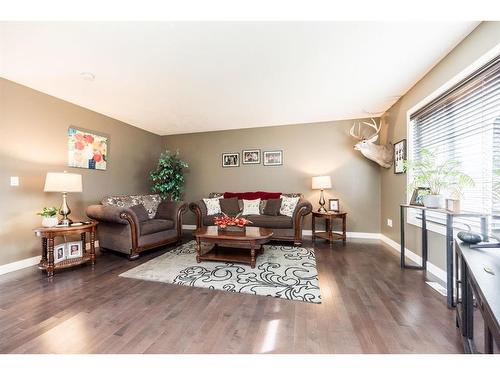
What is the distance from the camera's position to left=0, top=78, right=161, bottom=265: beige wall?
2551 millimetres

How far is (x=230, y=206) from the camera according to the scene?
4.23m

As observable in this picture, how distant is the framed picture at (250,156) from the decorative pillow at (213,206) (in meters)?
1.16

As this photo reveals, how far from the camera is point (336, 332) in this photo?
4.63ft

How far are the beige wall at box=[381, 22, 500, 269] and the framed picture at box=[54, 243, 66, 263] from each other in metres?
4.37

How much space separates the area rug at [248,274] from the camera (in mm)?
2031

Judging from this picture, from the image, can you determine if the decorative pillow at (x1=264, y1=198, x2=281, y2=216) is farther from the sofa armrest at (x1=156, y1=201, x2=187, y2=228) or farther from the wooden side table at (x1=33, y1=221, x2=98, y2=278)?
the wooden side table at (x1=33, y1=221, x2=98, y2=278)

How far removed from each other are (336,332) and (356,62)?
2.54 m

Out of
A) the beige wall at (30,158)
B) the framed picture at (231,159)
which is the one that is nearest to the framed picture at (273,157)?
the framed picture at (231,159)

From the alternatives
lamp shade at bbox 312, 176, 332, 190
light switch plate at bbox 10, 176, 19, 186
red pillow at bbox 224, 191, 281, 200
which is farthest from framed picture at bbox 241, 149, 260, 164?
light switch plate at bbox 10, 176, 19, 186

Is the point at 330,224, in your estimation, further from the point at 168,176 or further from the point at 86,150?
the point at 86,150

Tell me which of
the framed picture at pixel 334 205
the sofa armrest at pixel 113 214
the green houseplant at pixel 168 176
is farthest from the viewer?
the green houseplant at pixel 168 176

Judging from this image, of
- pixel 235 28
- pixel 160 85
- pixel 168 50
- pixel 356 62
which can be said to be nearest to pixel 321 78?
pixel 356 62

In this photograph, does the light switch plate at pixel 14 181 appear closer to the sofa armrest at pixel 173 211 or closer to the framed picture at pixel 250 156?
the sofa armrest at pixel 173 211

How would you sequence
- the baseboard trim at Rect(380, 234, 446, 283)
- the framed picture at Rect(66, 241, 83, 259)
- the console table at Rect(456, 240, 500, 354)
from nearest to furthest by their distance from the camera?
the console table at Rect(456, 240, 500, 354) → the baseboard trim at Rect(380, 234, 446, 283) → the framed picture at Rect(66, 241, 83, 259)
